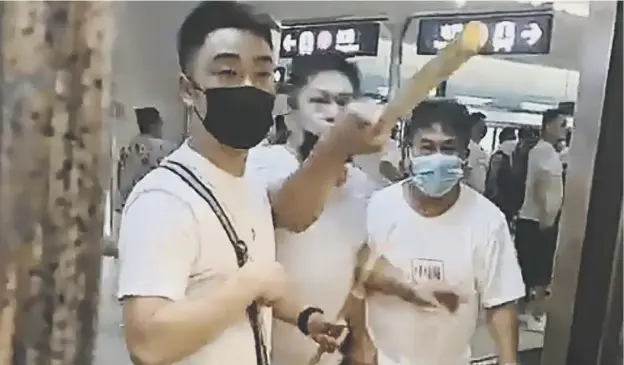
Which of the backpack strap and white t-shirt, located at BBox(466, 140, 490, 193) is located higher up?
white t-shirt, located at BBox(466, 140, 490, 193)

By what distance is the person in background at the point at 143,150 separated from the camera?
2.34ft

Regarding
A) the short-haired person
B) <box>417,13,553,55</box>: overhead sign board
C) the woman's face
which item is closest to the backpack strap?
the short-haired person

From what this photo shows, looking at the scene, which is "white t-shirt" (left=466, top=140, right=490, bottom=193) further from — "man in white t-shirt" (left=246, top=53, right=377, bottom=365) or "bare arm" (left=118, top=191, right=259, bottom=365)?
"bare arm" (left=118, top=191, right=259, bottom=365)

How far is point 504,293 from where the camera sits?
2.80ft

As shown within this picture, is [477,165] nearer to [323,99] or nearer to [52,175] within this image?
[323,99]

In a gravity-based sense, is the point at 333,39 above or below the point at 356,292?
above

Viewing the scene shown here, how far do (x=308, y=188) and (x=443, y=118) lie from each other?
0.14 m

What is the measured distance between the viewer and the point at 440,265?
833 mm

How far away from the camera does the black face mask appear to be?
28.0 inches

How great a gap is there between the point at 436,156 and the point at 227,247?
0.22 m

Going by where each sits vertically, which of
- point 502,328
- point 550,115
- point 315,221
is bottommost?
point 502,328

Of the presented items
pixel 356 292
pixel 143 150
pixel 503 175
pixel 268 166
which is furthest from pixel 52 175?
pixel 503 175

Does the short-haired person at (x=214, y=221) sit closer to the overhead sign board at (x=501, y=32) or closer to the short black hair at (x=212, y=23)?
the short black hair at (x=212, y=23)

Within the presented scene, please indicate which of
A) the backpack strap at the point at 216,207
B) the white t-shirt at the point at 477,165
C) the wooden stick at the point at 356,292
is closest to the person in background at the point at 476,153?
the white t-shirt at the point at 477,165
